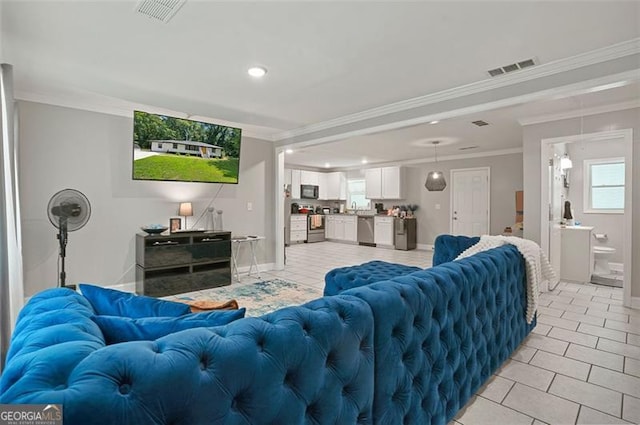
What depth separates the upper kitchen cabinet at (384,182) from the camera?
29.8ft

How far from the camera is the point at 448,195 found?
8422mm

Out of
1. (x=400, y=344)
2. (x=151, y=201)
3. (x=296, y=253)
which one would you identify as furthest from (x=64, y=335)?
(x=296, y=253)

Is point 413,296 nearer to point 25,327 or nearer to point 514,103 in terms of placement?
point 25,327

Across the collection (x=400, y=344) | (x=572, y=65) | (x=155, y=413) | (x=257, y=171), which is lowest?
(x=400, y=344)

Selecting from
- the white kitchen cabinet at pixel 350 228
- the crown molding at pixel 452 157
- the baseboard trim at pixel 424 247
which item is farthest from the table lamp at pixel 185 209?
the baseboard trim at pixel 424 247

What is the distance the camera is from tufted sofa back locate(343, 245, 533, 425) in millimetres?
1305

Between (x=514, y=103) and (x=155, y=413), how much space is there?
12.5 feet

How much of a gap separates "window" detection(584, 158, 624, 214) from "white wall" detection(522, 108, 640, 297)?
115 inches

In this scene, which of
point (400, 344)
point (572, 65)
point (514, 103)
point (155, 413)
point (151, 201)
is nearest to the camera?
point (155, 413)

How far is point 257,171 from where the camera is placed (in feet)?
19.4

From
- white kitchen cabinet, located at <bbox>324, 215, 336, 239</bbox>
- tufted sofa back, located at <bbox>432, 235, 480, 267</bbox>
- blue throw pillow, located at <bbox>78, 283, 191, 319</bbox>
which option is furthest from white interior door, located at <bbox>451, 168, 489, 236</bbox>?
blue throw pillow, located at <bbox>78, 283, 191, 319</bbox>

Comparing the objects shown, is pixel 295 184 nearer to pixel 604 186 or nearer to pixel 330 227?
pixel 330 227

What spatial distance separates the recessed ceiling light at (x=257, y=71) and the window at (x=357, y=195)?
24.8ft

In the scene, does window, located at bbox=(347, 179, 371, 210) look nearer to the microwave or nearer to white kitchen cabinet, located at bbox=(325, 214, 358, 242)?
white kitchen cabinet, located at bbox=(325, 214, 358, 242)
